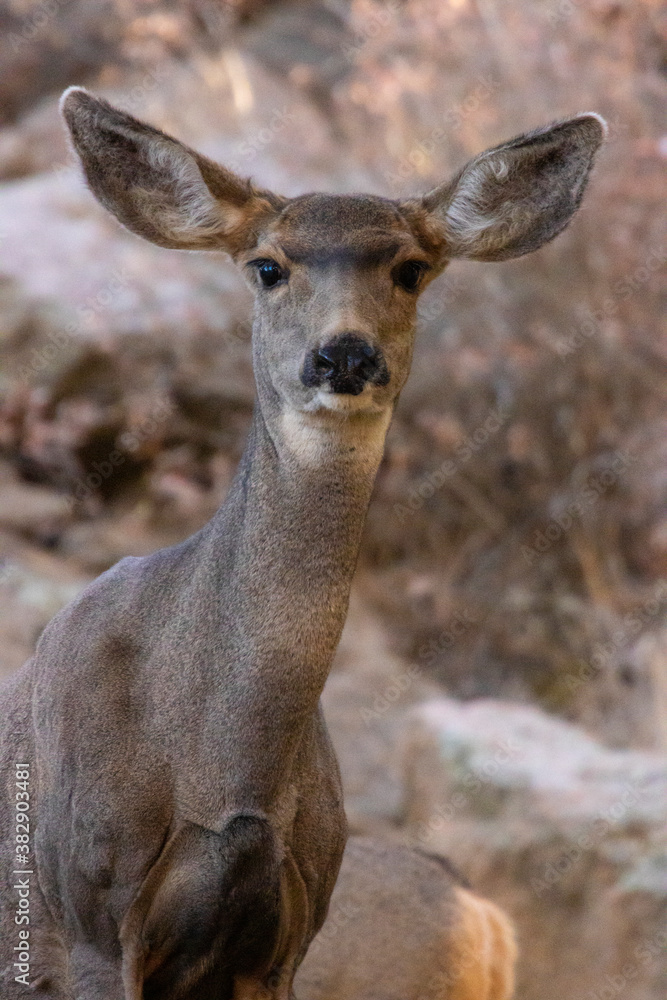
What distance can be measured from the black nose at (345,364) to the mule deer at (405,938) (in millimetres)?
2560

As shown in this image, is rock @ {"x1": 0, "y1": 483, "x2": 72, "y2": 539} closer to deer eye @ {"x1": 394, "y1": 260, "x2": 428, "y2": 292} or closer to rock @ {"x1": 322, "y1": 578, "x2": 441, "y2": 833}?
rock @ {"x1": 322, "y1": 578, "x2": 441, "y2": 833}

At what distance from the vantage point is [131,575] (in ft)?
12.5

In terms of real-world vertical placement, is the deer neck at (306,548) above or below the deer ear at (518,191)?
below

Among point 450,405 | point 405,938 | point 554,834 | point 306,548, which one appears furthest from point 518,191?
point 450,405

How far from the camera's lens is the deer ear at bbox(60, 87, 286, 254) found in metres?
3.74

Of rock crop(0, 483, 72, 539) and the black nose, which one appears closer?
the black nose

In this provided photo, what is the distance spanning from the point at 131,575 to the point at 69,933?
38.5 inches

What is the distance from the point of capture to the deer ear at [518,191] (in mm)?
3945

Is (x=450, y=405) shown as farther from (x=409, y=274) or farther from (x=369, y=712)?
(x=409, y=274)

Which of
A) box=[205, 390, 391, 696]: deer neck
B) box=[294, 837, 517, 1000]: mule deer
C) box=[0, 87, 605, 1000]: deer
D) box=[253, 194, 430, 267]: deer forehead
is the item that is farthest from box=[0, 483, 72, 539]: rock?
box=[205, 390, 391, 696]: deer neck

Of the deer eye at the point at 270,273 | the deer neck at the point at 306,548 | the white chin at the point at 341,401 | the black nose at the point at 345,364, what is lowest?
the deer neck at the point at 306,548

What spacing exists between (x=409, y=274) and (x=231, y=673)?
1.22 meters

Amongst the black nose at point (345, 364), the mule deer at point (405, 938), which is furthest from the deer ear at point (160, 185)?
the mule deer at point (405, 938)

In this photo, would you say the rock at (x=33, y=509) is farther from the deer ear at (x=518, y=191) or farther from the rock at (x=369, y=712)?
the deer ear at (x=518, y=191)
